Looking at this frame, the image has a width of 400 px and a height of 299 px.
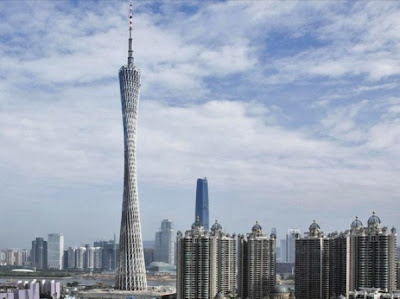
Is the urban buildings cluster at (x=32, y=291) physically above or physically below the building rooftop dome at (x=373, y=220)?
below

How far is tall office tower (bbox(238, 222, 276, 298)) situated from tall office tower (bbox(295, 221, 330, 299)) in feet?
8.03

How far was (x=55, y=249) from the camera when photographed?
535ft

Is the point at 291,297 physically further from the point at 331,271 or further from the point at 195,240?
the point at 195,240

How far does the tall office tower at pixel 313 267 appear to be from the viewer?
51.5 m

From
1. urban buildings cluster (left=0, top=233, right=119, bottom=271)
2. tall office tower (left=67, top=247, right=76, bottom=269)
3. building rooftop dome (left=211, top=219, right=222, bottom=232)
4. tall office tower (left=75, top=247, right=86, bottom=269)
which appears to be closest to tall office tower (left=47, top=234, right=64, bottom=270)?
urban buildings cluster (left=0, top=233, right=119, bottom=271)

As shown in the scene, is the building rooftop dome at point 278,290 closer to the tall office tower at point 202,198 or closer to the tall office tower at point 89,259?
the tall office tower at point 202,198

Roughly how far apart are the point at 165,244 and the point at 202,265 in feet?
335

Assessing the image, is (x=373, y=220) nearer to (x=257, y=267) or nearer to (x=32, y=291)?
(x=257, y=267)

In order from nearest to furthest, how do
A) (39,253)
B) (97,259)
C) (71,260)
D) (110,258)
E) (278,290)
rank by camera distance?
(278,290), (110,258), (97,259), (39,253), (71,260)

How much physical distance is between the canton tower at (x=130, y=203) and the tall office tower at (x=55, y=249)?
335 feet

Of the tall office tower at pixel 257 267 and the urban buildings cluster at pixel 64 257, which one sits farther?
the urban buildings cluster at pixel 64 257

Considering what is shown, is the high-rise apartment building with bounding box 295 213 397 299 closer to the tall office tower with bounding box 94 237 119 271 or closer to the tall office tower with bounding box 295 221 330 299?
the tall office tower with bounding box 295 221 330 299

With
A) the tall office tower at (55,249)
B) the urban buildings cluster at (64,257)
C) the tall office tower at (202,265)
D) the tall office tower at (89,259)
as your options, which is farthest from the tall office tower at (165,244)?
the tall office tower at (202,265)

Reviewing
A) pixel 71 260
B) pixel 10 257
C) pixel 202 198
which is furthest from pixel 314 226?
pixel 10 257
